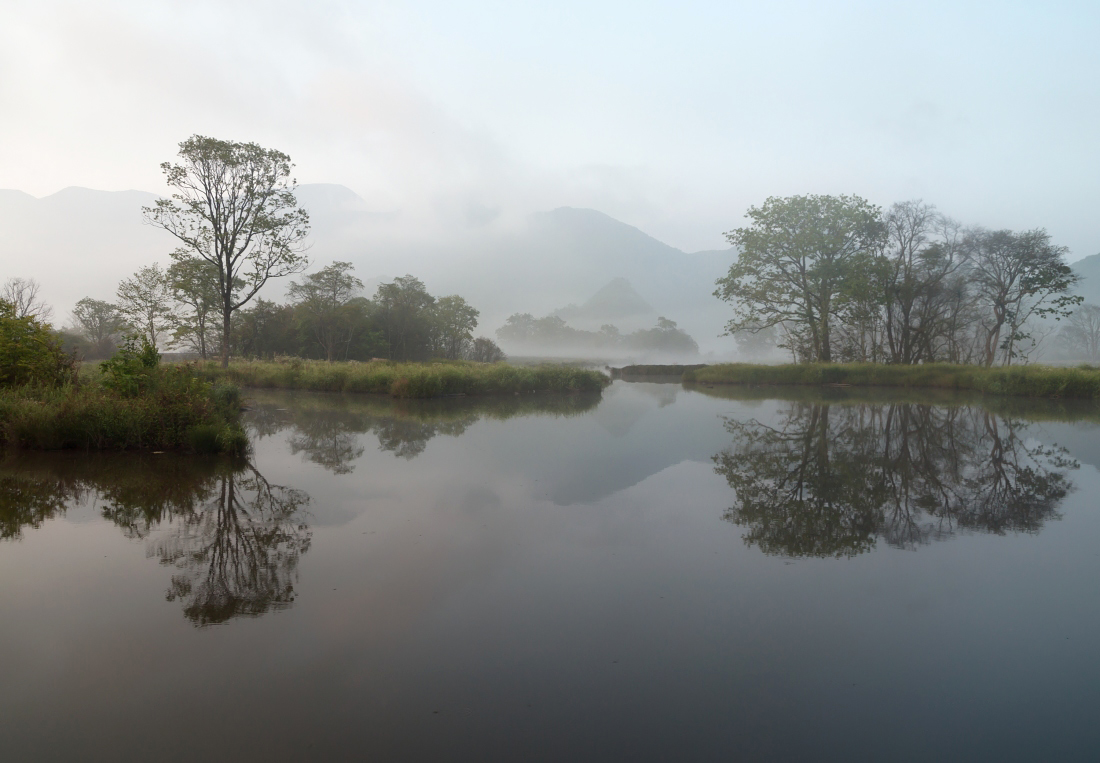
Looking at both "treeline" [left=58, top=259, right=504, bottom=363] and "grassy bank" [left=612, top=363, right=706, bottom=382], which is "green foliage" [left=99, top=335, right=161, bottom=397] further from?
"grassy bank" [left=612, top=363, right=706, bottom=382]

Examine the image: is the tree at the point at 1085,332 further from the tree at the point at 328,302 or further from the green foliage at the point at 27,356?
the green foliage at the point at 27,356

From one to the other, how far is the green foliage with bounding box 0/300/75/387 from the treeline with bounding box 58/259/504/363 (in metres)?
24.0

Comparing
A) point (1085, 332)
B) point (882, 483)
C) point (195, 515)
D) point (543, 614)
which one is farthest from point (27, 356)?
point (1085, 332)

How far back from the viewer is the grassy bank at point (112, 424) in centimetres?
790

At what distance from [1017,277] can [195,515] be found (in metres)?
33.6

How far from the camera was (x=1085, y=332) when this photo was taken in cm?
7069

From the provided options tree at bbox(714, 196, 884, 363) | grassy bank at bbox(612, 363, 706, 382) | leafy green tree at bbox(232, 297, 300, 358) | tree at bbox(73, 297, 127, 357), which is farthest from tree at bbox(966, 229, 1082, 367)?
tree at bbox(73, 297, 127, 357)

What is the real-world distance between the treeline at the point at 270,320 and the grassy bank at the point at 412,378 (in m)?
12.6

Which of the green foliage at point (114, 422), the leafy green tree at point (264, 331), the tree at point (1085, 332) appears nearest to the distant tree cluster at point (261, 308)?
the leafy green tree at point (264, 331)

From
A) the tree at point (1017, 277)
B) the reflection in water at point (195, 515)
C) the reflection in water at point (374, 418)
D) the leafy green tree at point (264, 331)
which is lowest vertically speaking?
the reflection in water at point (195, 515)

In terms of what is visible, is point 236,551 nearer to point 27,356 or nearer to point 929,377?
point 27,356

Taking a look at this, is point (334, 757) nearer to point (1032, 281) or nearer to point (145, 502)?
point (145, 502)

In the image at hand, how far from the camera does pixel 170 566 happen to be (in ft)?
13.1

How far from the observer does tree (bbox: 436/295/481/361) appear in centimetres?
4356
